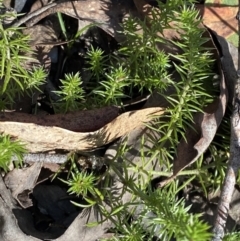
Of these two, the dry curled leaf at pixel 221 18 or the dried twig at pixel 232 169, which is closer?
the dried twig at pixel 232 169

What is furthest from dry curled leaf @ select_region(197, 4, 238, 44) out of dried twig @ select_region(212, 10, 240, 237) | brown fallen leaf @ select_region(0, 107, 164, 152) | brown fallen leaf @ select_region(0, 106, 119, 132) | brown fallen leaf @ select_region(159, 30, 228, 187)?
brown fallen leaf @ select_region(0, 106, 119, 132)

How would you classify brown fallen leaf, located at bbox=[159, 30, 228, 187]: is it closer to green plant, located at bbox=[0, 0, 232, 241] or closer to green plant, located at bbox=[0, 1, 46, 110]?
green plant, located at bbox=[0, 0, 232, 241]

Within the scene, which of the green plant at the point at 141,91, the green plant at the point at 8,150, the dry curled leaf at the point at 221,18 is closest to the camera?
the green plant at the point at 8,150

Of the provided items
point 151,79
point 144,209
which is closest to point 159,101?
point 151,79

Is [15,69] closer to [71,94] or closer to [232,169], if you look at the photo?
[71,94]

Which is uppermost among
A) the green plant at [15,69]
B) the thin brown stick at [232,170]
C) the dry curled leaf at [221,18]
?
the dry curled leaf at [221,18]

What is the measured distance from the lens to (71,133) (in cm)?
304

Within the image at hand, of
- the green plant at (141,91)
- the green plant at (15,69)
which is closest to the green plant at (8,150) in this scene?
the green plant at (141,91)

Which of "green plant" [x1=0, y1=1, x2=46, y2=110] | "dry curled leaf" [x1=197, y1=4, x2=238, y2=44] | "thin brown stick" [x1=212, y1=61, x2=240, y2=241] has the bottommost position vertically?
"thin brown stick" [x1=212, y1=61, x2=240, y2=241]

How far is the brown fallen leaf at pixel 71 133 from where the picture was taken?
2997 millimetres

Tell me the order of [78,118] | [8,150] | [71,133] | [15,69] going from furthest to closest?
1. [15,69]
2. [78,118]
3. [71,133]
4. [8,150]

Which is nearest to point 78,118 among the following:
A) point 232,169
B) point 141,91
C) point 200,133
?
point 141,91

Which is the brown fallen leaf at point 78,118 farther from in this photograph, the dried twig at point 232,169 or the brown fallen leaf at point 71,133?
the dried twig at point 232,169

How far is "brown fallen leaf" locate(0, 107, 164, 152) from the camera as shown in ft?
9.83
